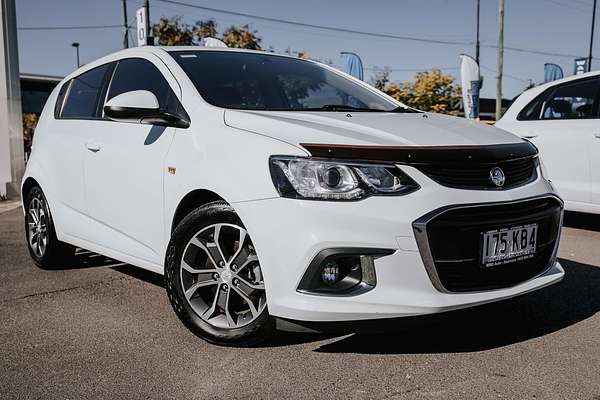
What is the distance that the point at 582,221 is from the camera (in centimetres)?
725

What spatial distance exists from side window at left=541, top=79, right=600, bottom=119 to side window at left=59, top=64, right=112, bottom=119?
455 cm

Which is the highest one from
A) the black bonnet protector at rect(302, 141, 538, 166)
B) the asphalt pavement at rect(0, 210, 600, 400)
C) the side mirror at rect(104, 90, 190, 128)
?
the side mirror at rect(104, 90, 190, 128)

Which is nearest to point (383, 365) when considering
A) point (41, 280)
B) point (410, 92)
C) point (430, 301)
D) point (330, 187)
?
point (430, 301)

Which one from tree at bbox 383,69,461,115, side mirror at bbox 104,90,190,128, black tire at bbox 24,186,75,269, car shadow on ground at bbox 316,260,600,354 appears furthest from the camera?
tree at bbox 383,69,461,115

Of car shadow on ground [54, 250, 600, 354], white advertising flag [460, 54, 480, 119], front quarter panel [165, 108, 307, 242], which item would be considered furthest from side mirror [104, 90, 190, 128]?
white advertising flag [460, 54, 480, 119]

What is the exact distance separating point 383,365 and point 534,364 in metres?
0.69

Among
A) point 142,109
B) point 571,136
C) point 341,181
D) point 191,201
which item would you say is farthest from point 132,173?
point 571,136

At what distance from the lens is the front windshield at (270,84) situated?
359cm

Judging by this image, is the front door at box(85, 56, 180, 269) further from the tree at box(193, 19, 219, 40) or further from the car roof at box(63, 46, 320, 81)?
the tree at box(193, 19, 219, 40)

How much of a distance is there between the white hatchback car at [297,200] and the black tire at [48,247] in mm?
855

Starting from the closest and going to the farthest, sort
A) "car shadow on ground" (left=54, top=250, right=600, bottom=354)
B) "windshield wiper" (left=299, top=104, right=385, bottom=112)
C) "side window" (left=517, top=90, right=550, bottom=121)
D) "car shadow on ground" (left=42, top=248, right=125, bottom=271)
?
"car shadow on ground" (left=54, top=250, right=600, bottom=354) < "windshield wiper" (left=299, top=104, right=385, bottom=112) < "car shadow on ground" (left=42, top=248, right=125, bottom=271) < "side window" (left=517, top=90, right=550, bottom=121)

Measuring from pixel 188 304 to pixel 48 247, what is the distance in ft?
6.91

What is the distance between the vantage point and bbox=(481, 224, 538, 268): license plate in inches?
110

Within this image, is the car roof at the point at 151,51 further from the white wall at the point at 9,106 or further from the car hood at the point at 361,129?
the white wall at the point at 9,106
